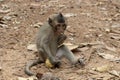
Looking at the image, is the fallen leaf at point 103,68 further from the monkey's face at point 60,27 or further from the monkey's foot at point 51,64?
the monkey's face at point 60,27

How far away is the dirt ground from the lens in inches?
290

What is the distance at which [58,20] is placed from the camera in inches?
294

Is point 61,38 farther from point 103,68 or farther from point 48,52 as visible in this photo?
point 103,68

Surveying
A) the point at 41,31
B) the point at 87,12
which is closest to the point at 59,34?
the point at 41,31

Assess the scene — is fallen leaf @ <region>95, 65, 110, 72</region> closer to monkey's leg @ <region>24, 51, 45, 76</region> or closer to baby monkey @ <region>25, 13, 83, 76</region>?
baby monkey @ <region>25, 13, 83, 76</region>

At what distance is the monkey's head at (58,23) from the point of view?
7410 mm

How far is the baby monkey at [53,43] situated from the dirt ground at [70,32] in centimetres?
16

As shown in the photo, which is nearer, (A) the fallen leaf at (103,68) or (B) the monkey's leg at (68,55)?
(A) the fallen leaf at (103,68)

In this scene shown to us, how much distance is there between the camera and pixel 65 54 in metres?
7.91

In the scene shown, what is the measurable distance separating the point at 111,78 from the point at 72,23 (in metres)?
3.35

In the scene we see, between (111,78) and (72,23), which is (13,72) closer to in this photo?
(111,78)

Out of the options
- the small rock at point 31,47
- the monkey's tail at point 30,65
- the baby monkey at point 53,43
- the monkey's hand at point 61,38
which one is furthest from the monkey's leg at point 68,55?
the small rock at point 31,47

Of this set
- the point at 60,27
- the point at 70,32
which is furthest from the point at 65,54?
the point at 70,32

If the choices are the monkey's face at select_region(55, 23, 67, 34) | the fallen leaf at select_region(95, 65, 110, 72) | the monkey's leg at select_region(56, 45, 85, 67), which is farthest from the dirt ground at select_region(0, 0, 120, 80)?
the monkey's face at select_region(55, 23, 67, 34)
